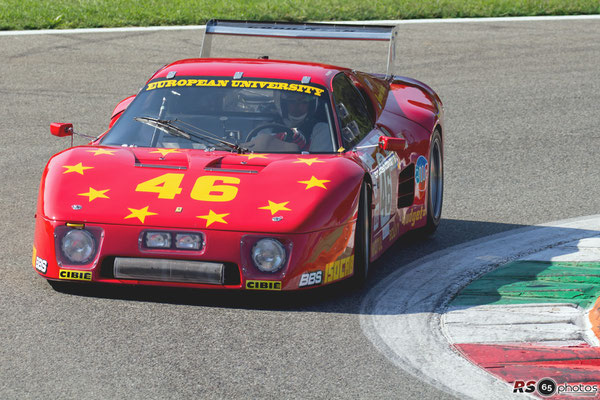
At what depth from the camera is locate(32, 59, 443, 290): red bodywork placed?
609cm

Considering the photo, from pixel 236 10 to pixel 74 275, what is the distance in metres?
11.0

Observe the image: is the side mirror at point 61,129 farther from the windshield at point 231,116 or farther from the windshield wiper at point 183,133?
the windshield wiper at point 183,133

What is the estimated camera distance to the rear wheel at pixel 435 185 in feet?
27.6

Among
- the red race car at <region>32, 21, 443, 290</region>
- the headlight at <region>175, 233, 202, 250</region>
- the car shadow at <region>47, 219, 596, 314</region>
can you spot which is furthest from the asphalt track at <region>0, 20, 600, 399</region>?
the headlight at <region>175, 233, 202, 250</region>

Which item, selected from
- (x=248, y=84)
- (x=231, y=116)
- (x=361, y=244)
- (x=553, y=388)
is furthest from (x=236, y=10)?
(x=553, y=388)

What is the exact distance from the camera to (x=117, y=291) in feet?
21.1

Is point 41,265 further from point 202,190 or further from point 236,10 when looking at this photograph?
point 236,10

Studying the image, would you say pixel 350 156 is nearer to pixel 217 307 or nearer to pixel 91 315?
pixel 217 307

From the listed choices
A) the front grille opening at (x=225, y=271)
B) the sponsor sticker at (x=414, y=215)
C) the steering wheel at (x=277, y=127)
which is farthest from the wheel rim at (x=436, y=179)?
the front grille opening at (x=225, y=271)

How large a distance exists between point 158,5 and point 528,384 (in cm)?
1295

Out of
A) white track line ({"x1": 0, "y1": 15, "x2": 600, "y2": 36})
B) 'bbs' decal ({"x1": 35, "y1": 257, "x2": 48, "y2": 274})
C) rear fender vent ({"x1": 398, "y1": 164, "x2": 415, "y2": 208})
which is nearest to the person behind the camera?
'bbs' decal ({"x1": 35, "y1": 257, "x2": 48, "y2": 274})

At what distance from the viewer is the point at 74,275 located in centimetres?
620

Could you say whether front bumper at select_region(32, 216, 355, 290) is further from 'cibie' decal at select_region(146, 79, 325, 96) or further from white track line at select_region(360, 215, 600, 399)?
'cibie' decal at select_region(146, 79, 325, 96)

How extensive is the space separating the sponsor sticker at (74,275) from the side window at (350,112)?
1.88 meters
